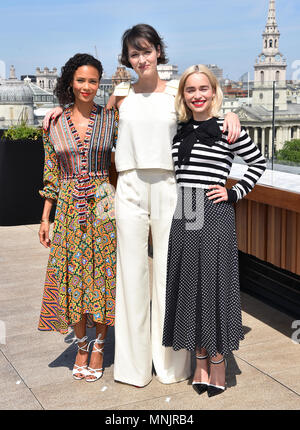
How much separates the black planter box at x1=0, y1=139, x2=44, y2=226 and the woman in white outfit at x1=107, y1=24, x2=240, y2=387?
4050mm

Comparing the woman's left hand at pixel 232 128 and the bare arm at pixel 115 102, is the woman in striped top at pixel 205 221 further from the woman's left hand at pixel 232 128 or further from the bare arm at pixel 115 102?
the bare arm at pixel 115 102

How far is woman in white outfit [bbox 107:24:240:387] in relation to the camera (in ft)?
9.24

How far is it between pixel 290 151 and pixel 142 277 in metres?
1.45

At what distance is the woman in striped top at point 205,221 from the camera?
271cm

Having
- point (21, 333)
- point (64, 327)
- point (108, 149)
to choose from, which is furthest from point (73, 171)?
point (21, 333)

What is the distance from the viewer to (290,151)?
12.9 feet

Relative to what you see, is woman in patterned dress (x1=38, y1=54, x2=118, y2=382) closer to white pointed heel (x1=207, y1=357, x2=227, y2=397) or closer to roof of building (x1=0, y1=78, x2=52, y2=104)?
white pointed heel (x1=207, y1=357, x2=227, y2=397)

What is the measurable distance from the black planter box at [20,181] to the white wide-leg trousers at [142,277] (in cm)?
421

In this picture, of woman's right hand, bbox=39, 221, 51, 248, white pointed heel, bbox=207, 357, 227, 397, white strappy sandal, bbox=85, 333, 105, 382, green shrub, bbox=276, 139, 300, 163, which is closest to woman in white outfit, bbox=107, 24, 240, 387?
white strappy sandal, bbox=85, 333, 105, 382

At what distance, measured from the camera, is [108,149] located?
304cm

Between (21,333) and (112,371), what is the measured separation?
2.78 feet

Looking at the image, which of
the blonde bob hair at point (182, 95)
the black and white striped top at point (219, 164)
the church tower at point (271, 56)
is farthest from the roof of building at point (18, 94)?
the church tower at point (271, 56)
